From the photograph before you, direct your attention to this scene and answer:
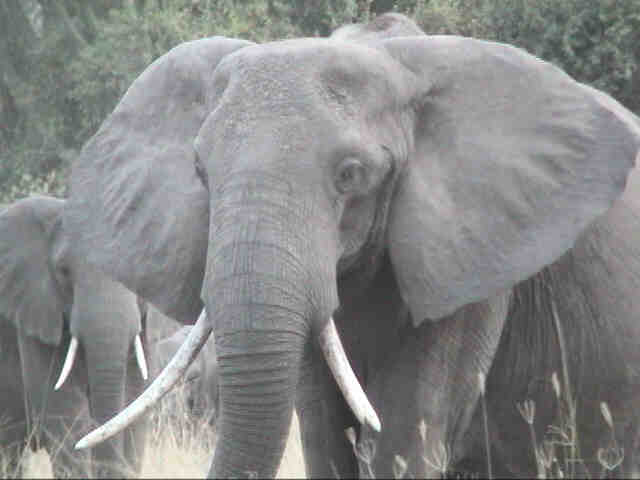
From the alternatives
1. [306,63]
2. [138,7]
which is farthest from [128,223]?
[138,7]

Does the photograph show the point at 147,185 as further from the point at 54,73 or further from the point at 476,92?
the point at 54,73

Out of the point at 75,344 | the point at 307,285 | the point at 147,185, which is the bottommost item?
the point at 75,344

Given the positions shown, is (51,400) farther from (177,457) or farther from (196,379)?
(196,379)

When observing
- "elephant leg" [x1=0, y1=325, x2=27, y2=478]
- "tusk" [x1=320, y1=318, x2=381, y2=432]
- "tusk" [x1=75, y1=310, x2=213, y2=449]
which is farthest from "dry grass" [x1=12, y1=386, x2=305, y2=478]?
"tusk" [x1=320, y1=318, x2=381, y2=432]

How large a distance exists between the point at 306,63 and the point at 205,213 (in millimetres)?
556

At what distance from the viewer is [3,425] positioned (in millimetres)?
9820

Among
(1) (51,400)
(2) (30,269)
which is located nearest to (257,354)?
(1) (51,400)

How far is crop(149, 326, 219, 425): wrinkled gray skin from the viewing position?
11.8 meters

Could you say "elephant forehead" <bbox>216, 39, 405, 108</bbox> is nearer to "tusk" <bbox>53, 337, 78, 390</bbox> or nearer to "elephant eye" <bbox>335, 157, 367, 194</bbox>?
"elephant eye" <bbox>335, 157, 367, 194</bbox>

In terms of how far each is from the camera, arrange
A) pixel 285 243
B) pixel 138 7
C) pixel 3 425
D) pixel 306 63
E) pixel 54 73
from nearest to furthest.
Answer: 1. pixel 285 243
2. pixel 306 63
3. pixel 3 425
4. pixel 138 7
5. pixel 54 73

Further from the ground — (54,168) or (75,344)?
(75,344)

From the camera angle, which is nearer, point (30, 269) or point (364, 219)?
point (364, 219)

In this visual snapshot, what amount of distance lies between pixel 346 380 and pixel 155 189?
112 cm

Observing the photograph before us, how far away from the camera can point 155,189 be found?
5094mm
